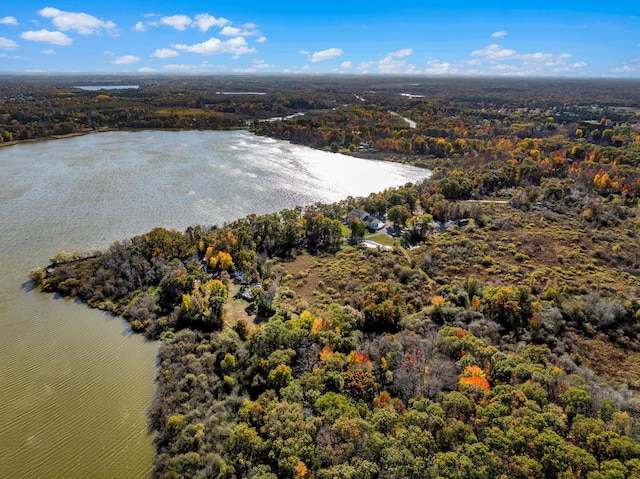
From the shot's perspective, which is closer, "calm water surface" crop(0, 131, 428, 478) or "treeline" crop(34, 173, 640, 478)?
"treeline" crop(34, 173, 640, 478)

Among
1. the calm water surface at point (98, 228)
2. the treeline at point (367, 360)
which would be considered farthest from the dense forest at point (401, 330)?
the calm water surface at point (98, 228)

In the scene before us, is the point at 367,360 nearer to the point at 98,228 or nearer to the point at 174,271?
the point at 174,271

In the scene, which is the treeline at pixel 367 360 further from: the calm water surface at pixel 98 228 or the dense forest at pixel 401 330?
the calm water surface at pixel 98 228

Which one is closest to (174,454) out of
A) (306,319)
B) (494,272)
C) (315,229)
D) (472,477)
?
(306,319)

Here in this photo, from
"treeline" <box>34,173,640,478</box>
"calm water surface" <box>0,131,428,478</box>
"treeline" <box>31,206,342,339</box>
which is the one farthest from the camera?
"treeline" <box>31,206,342,339</box>

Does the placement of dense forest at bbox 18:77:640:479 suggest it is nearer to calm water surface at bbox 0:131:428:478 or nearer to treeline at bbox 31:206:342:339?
treeline at bbox 31:206:342:339

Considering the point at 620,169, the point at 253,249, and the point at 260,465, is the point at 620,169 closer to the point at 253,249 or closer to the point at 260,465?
the point at 253,249

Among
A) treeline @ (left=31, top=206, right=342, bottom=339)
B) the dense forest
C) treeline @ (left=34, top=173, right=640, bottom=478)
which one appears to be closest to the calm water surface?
treeline @ (left=31, top=206, right=342, bottom=339)
